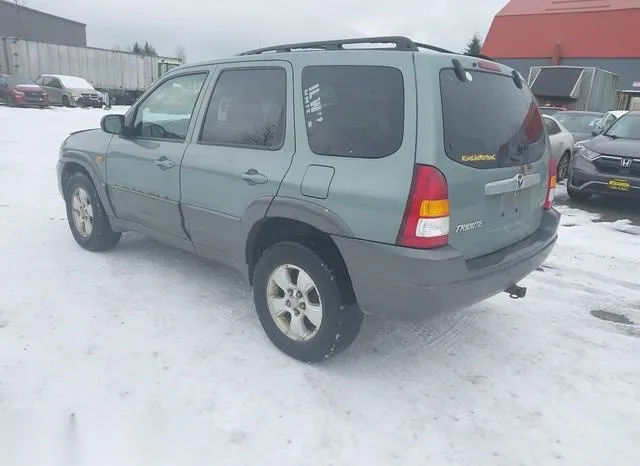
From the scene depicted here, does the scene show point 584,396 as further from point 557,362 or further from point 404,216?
point 404,216

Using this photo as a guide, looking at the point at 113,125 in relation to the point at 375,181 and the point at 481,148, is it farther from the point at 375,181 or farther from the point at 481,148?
the point at 481,148

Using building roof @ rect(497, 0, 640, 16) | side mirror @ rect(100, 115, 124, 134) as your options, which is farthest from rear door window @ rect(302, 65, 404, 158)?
building roof @ rect(497, 0, 640, 16)

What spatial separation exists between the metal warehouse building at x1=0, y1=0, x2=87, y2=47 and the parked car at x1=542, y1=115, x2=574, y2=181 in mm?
43457

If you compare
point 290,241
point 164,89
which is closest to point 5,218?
point 164,89

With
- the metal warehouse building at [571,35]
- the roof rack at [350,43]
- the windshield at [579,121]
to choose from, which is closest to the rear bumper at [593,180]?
the windshield at [579,121]

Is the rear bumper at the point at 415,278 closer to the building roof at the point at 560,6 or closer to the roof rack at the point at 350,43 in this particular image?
the roof rack at the point at 350,43

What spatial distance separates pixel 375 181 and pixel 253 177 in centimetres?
92

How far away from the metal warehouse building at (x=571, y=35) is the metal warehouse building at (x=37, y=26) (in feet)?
117

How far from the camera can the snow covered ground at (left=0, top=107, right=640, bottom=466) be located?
2494 millimetres

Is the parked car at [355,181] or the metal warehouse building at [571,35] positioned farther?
the metal warehouse building at [571,35]

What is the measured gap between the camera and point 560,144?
10078 mm

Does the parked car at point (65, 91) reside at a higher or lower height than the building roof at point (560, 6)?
lower

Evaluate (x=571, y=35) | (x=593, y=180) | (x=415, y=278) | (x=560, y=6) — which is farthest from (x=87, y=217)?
(x=560, y=6)

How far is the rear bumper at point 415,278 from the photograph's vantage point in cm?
260
